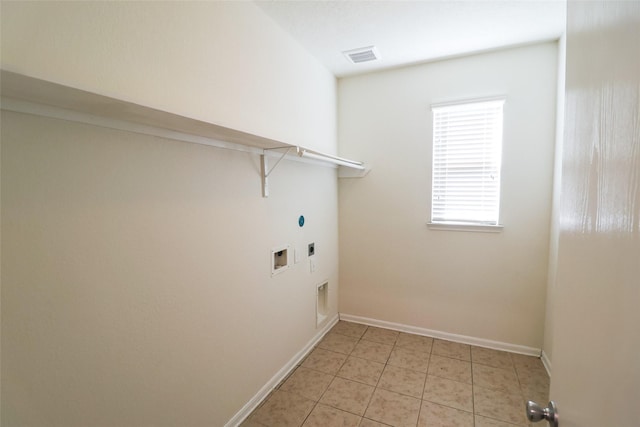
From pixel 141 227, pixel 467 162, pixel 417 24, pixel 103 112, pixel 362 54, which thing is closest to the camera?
pixel 103 112

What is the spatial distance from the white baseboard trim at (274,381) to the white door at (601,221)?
71.7 inches

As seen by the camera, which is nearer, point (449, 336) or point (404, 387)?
point (404, 387)

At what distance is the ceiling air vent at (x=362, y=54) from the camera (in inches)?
97.2

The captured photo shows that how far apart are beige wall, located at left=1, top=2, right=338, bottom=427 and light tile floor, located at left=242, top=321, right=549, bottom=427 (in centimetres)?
34

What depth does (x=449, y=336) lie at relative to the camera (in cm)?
287

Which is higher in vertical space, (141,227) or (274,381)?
(141,227)

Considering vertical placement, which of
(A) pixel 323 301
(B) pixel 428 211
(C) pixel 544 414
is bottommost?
(A) pixel 323 301

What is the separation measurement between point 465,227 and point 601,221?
7.70 ft

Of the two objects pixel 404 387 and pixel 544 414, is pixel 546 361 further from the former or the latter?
pixel 544 414

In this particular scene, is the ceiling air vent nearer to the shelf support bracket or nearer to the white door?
the shelf support bracket

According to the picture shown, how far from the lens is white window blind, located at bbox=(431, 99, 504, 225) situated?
2592 mm

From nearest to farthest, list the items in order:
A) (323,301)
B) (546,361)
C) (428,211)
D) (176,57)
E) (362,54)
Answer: (176,57) < (546,361) < (362,54) < (428,211) < (323,301)

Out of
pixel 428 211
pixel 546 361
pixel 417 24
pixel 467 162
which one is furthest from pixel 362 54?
pixel 546 361

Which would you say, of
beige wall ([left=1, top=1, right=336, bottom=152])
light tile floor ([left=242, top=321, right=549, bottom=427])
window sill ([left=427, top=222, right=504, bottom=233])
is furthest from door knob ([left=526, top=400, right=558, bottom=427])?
window sill ([left=427, top=222, right=504, bottom=233])
